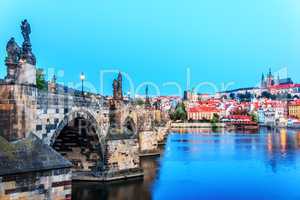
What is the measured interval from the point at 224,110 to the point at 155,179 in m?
Result: 129

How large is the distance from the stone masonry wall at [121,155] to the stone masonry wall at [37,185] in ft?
36.4

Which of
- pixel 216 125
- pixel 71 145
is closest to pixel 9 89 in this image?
pixel 71 145

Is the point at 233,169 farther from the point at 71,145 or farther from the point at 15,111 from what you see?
the point at 15,111

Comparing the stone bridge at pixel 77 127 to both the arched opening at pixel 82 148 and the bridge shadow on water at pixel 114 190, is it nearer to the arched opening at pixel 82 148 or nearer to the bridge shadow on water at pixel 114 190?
the arched opening at pixel 82 148

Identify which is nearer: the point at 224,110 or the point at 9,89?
the point at 9,89

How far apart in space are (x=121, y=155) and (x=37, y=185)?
12.8 meters

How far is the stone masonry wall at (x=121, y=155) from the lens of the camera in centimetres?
2300

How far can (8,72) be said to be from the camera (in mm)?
12117

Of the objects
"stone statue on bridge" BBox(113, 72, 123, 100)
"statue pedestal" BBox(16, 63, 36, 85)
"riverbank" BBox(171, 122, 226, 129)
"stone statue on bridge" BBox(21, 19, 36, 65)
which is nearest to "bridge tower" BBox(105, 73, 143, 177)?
"stone statue on bridge" BBox(113, 72, 123, 100)

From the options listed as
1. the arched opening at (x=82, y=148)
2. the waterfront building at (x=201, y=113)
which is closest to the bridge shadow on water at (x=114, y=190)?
the arched opening at (x=82, y=148)

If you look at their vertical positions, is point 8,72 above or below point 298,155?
above

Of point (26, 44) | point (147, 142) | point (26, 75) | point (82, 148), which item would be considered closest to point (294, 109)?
point (147, 142)

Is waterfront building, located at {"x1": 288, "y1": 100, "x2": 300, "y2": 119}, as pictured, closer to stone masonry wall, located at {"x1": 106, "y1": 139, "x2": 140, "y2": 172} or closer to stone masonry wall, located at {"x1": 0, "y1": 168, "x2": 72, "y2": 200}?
stone masonry wall, located at {"x1": 106, "y1": 139, "x2": 140, "y2": 172}

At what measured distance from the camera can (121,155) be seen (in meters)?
23.6
